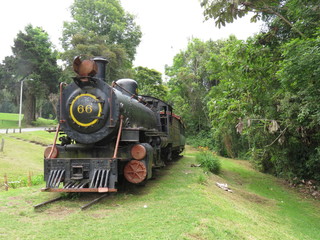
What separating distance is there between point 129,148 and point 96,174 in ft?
3.44

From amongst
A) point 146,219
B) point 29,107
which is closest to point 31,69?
point 29,107

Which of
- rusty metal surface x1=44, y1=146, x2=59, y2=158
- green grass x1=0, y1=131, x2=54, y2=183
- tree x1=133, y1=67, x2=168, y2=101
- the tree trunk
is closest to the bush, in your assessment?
green grass x1=0, y1=131, x2=54, y2=183

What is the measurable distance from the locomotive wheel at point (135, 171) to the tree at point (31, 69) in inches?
1283

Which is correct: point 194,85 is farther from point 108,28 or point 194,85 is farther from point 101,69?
point 101,69

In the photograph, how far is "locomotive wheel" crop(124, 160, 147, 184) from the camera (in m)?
6.73

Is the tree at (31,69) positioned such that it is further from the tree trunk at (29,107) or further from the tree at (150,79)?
the tree at (150,79)

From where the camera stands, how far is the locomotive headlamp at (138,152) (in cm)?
670

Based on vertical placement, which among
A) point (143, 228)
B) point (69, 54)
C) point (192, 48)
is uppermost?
point (192, 48)

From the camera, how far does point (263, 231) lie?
18.8 ft

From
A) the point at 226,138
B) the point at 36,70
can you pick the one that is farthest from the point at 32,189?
the point at 36,70

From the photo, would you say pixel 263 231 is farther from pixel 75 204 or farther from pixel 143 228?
pixel 75 204

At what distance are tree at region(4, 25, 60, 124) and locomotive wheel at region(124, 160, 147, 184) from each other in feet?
107

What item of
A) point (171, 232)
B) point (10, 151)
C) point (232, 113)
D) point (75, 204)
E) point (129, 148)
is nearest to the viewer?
point (171, 232)

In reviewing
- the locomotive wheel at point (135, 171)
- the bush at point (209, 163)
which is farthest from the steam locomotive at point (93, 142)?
the bush at point (209, 163)
